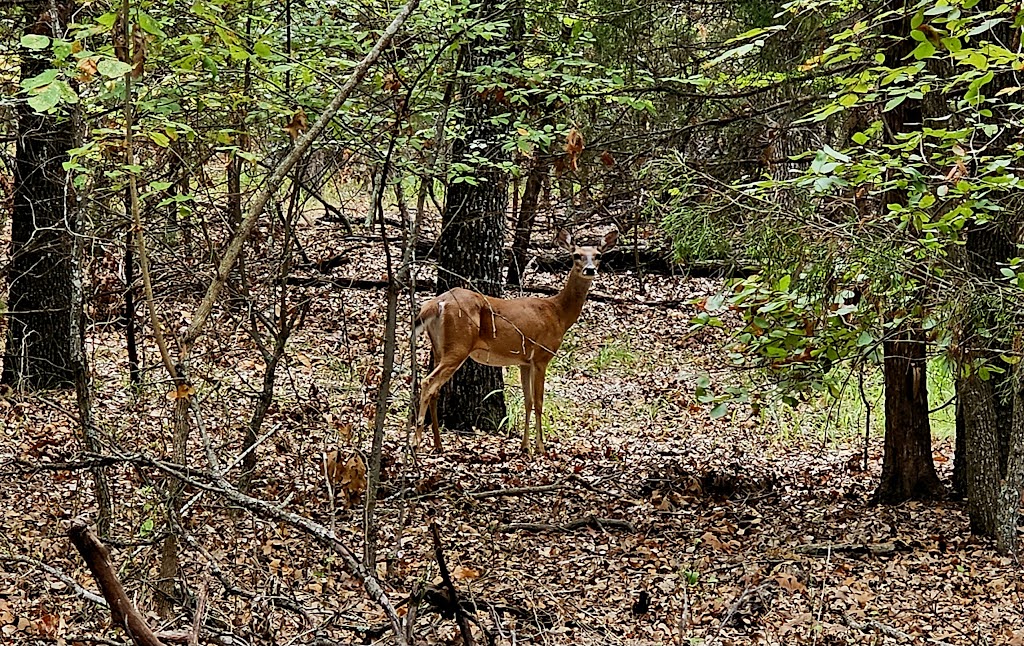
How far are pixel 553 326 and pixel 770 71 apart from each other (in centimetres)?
345

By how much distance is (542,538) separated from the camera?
7.28m

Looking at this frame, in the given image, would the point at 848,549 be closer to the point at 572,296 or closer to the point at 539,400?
the point at 539,400

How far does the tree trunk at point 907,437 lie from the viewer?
7605 millimetres

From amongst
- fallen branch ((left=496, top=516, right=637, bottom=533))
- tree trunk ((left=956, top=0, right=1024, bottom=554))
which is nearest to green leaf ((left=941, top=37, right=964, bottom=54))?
tree trunk ((left=956, top=0, right=1024, bottom=554))

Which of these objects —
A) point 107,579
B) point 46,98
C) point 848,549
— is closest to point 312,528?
point 107,579

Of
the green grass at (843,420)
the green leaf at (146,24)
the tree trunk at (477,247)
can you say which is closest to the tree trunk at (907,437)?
the green grass at (843,420)

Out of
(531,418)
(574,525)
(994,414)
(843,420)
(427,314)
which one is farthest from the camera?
(843,420)

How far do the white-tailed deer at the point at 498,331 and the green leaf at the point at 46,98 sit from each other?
6262 millimetres

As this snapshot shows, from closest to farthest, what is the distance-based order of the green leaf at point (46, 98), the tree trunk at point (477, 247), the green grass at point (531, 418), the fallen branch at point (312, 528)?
the green leaf at point (46, 98) < the fallen branch at point (312, 528) < the tree trunk at point (477, 247) < the green grass at point (531, 418)

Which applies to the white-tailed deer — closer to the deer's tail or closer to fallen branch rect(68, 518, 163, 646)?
the deer's tail

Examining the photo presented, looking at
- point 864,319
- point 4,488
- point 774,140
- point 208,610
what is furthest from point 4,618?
point 774,140

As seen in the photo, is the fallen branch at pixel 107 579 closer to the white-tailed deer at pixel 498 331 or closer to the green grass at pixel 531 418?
the white-tailed deer at pixel 498 331

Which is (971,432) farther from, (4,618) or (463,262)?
(4,618)

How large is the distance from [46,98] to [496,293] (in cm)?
735
